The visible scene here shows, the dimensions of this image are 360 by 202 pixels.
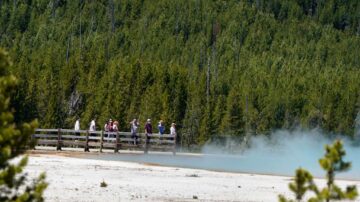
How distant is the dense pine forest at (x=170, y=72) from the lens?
332 feet

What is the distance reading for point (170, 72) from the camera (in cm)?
11438

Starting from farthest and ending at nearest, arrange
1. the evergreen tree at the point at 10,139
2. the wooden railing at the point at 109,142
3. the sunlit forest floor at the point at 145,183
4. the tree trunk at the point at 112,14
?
1. the tree trunk at the point at 112,14
2. the wooden railing at the point at 109,142
3. the sunlit forest floor at the point at 145,183
4. the evergreen tree at the point at 10,139

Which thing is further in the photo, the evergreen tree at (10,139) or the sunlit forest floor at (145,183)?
the sunlit forest floor at (145,183)

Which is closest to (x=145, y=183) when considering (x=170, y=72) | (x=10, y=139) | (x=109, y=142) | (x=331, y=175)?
(x=10, y=139)

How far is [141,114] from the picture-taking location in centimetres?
9619

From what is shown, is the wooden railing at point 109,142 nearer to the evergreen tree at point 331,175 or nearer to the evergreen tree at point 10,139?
the evergreen tree at point 10,139

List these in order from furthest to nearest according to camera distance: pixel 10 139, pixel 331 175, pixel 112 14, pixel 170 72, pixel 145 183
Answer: pixel 112 14, pixel 170 72, pixel 145 183, pixel 10 139, pixel 331 175

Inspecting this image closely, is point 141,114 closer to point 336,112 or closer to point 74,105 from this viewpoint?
point 74,105

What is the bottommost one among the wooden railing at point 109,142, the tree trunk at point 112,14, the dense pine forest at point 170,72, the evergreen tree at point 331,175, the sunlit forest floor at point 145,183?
the sunlit forest floor at point 145,183

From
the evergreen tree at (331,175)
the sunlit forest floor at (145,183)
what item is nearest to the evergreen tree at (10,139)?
the evergreen tree at (331,175)

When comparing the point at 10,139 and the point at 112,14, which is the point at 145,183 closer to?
the point at 10,139

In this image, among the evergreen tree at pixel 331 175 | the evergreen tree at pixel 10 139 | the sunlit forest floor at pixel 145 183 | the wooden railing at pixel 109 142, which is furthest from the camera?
the wooden railing at pixel 109 142

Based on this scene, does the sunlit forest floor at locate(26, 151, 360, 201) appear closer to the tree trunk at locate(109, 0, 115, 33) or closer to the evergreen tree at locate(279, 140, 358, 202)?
the evergreen tree at locate(279, 140, 358, 202)

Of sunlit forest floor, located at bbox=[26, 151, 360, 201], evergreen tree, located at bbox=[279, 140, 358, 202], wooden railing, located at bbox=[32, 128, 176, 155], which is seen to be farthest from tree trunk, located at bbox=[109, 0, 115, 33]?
evergreen tree, located at bbox=[279, 140, 358, 202]
